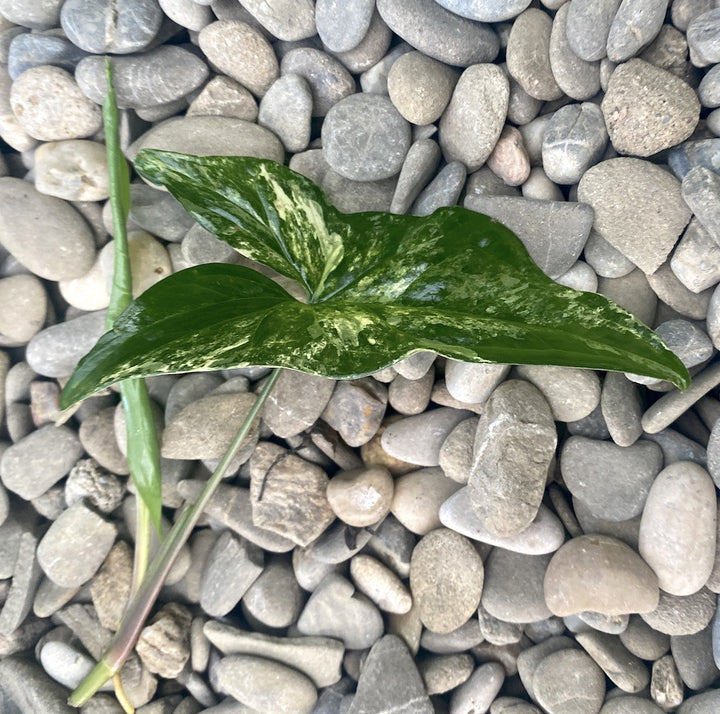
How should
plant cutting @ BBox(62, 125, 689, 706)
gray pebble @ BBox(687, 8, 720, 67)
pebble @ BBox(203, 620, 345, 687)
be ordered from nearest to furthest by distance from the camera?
plant cutting @ BBox(62, 125, 689, 706)
gray pebble @ BBox(687, 8, 720, 67)
pebble @ BBox(203, 620, 345, 687)

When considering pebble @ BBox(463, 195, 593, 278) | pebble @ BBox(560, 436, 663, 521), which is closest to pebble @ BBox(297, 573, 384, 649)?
pebble @ BBox(560, 436, 663, 521)

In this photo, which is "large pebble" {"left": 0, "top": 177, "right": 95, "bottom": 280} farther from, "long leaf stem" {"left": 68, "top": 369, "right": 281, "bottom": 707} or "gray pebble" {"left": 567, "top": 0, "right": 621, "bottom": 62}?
"gray pebble" {"left": 567, "top": 0, "right": 621, "bottom": 62}

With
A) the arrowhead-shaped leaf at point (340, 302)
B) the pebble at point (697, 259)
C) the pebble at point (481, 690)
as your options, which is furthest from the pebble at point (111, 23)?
the pebble at point (481, 690)

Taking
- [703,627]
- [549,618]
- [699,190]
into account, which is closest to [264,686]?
[549,618]

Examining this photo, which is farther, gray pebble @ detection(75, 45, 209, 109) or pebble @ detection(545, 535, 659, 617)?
gray pebble @ detection(75, 45, 209, 109)

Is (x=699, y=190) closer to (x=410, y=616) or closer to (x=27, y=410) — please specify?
(x=410, y=616)

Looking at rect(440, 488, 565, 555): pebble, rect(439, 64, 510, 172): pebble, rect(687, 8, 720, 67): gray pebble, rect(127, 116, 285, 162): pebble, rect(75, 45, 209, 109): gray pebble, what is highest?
rect(687, 8, 720, 67): gray pebble

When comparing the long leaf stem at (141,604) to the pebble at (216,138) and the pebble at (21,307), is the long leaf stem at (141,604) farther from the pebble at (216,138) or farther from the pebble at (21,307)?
the pebble at (21,307)

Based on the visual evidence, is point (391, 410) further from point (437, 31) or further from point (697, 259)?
point (437, 31)
